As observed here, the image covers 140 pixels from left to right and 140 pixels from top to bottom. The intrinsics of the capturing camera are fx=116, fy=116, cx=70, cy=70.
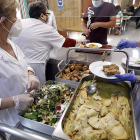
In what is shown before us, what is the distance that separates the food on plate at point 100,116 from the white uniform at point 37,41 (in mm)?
1378

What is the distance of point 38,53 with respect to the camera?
2.33 metres

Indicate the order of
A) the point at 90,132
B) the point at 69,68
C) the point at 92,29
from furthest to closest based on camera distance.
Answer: the point at 92,29 → the point at 69,68 → the point at 90,132

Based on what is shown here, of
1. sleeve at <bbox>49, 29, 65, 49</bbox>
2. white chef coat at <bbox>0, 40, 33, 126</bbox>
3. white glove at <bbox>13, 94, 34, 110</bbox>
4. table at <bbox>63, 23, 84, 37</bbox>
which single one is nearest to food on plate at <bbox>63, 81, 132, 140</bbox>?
white glove at <bbox>13, 94, 34, 110</bbox>

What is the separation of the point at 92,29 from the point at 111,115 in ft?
Answer: 7.31

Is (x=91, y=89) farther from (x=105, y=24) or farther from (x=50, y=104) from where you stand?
(x=105, y=24)

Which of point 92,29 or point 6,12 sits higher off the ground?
point 6,12

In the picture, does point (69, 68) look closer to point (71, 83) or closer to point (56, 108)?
point (71, 83)

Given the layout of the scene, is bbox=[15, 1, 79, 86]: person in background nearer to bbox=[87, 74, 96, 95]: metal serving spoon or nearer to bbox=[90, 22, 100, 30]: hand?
bbox=[90, 22, 100, 30]: hand

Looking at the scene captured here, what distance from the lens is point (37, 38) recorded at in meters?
2.19

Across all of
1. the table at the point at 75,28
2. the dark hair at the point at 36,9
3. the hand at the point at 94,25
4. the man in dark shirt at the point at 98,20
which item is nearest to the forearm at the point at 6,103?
the dark hair at the point at 36,9

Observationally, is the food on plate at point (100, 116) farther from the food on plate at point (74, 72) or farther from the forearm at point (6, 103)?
the forearm at point (6, 103)

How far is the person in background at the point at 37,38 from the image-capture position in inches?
84.2

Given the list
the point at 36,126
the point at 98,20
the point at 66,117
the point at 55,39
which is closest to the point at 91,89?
the point at 66,117

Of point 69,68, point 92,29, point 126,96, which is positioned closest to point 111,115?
point 126,96
